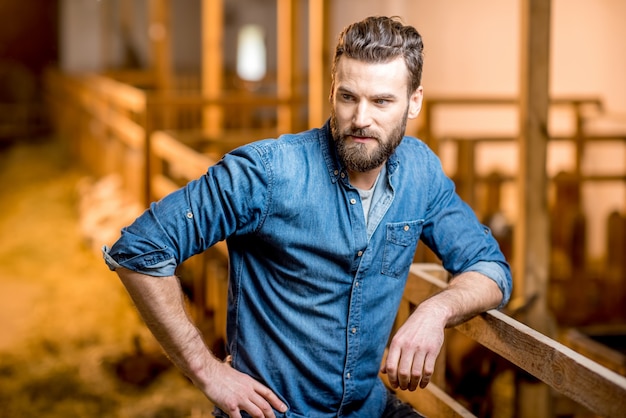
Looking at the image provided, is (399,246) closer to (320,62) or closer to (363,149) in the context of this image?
(363,149)

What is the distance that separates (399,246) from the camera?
7.77 ft

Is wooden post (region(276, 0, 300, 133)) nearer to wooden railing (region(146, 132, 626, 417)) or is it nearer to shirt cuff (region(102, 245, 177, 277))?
wooden railing (region(146, 132, 626, 417))

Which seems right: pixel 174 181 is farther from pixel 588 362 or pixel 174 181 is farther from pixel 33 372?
pixel 588 362

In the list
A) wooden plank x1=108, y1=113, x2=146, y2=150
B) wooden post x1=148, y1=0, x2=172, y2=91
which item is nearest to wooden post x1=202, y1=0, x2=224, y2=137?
wooden plank x1=108, y1=113, x2=146, y2=150

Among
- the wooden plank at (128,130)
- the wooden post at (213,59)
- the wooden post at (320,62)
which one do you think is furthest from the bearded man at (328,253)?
the wooden post at (213,59)

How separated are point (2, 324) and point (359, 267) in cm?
468

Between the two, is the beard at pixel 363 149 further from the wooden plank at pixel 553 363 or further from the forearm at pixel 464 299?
the wooden plank at pixel 553 363

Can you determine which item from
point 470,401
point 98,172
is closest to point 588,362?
point 470,401

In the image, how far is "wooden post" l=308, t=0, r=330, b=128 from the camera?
5.12m

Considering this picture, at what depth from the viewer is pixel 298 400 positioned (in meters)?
2.32

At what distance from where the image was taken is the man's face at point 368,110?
7.12ft

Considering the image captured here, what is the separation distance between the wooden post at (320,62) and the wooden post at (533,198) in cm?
122

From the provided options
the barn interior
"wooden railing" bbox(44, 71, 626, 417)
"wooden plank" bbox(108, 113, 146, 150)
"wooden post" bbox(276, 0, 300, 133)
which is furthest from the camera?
"wooden post" bbox(276, 0, 300, 133)

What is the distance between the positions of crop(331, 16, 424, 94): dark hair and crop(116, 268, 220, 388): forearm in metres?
0.70
